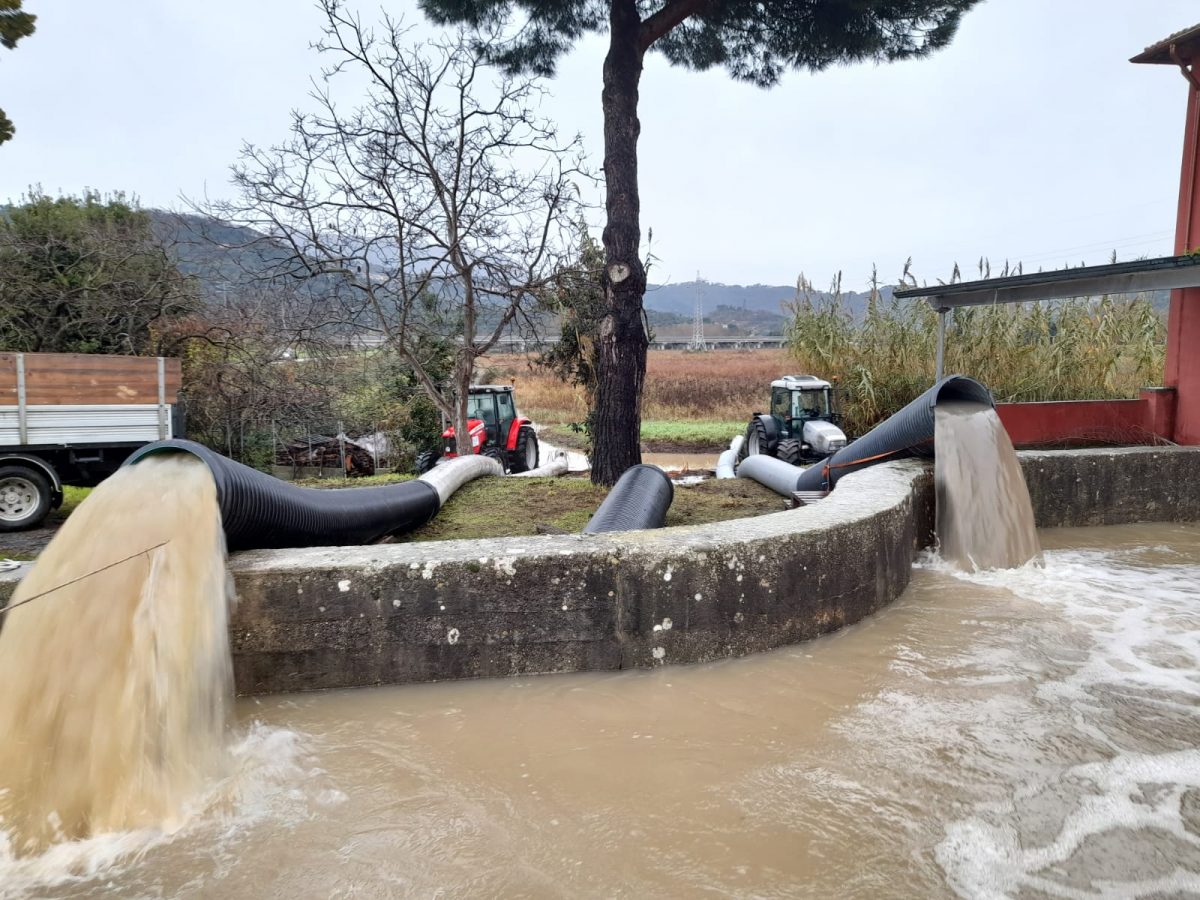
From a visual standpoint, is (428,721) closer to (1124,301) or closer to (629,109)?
(629,109)

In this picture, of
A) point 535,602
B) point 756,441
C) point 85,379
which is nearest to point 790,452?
point 756,441

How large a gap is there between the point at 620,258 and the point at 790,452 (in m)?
4.96

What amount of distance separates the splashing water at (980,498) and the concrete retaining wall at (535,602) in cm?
167

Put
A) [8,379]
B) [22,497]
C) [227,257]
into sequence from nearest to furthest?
1. [8,379]
2. [22,497]
3. [227,257]

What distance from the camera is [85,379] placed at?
27.0ft

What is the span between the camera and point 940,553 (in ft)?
16.8

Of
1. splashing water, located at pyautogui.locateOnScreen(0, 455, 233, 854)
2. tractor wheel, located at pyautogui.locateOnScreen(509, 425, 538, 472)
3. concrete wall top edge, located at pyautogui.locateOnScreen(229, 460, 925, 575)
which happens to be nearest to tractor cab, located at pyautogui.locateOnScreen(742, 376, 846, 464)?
tractor wheel, located at pyautogui.locateOnScreen(509, 425, 538, 472)

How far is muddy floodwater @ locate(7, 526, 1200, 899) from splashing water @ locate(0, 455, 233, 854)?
0.13 m

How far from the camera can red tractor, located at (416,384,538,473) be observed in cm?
1374

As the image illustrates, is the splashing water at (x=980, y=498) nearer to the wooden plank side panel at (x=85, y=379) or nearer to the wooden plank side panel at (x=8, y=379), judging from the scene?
the wooden plank side panel at (x=85, y=379)

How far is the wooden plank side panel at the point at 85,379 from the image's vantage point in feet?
25.6

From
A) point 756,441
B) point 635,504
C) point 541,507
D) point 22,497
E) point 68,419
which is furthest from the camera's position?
point 756,441

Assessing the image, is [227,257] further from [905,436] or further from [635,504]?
[905,436]

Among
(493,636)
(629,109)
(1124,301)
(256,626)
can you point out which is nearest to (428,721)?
(493,636)
